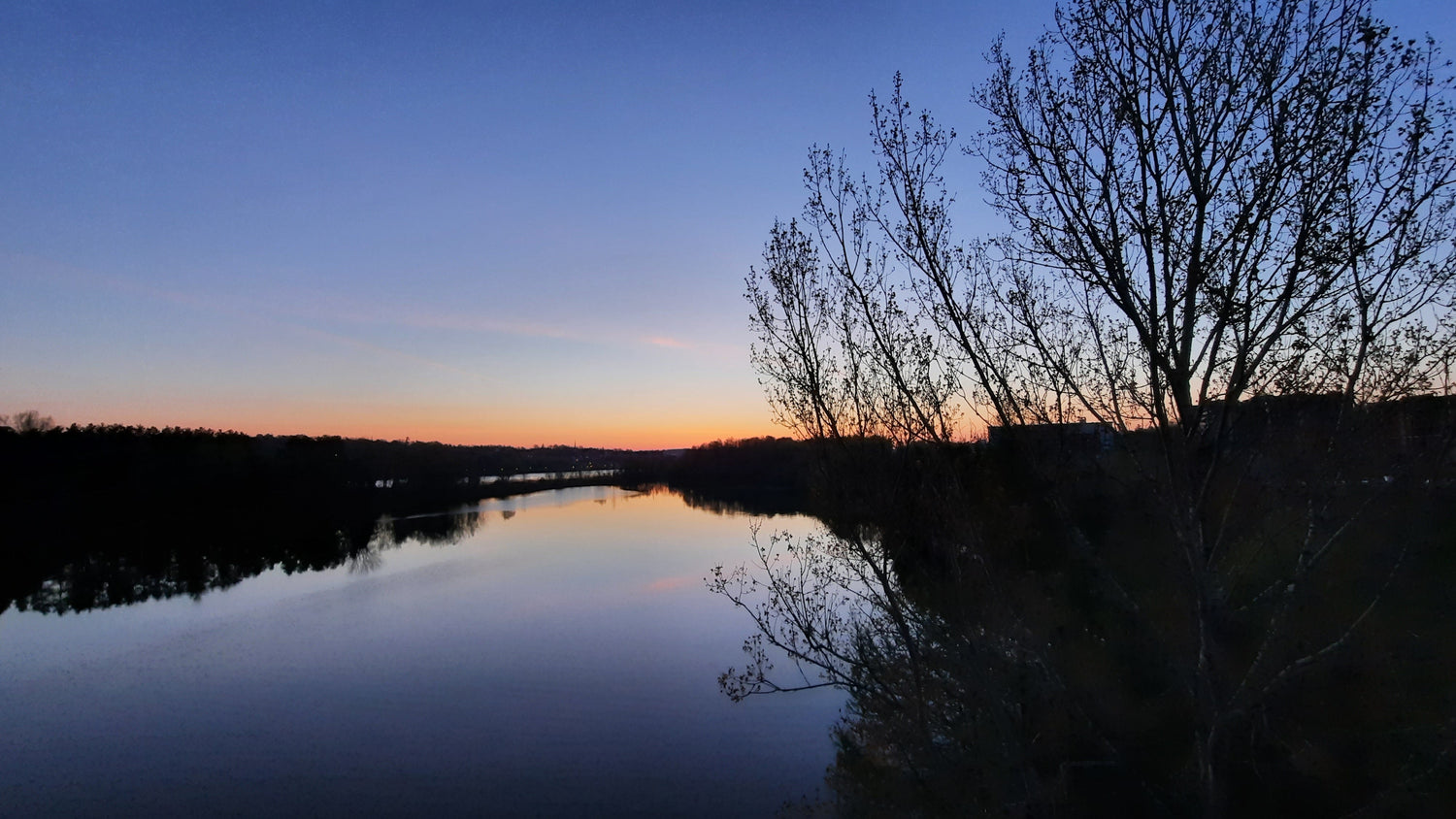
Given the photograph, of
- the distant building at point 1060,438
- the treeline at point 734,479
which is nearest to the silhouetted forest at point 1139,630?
the distant building at point 1060,438

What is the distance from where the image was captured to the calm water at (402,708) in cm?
944

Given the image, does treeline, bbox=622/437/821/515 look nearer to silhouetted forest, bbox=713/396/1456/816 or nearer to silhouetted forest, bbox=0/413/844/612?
silhouetted forest, bbox=0/413/844/612

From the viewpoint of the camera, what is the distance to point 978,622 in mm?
5840

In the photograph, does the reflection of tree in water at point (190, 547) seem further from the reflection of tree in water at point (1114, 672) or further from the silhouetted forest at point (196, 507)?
the reflection of tree in water at point (1114, 672)

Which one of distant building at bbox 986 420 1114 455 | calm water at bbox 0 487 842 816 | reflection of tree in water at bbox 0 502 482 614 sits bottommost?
calm water at bbox 0 487 842 816

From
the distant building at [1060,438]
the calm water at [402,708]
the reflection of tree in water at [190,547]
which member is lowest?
the calm water at [402,708]

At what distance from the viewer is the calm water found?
31.0 feet

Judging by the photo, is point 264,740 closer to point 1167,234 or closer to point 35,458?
point 1167,234

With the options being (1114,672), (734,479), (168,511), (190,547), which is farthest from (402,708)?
(734,479)

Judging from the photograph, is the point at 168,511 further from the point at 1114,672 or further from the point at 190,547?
the point at 1114,672

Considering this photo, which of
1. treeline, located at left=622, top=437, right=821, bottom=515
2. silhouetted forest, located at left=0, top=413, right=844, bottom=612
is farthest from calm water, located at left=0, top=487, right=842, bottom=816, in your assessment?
treeline, located at left=622, top=437, right=821, bottom=515

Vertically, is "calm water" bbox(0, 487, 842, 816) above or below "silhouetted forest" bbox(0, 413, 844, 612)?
below

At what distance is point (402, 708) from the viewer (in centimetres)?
1221

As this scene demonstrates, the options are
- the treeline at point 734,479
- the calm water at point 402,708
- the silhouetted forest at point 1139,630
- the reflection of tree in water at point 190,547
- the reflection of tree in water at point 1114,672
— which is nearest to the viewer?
the silhouetted forest at point 1139,630
